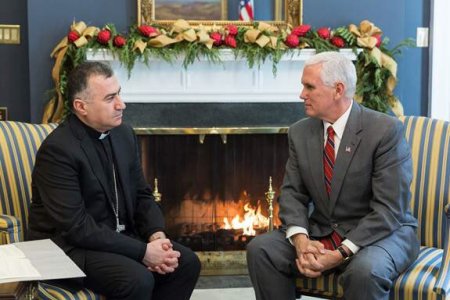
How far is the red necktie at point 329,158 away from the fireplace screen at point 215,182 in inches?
56.5

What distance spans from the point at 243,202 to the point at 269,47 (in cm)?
93

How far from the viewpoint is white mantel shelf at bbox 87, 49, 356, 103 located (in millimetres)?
4277

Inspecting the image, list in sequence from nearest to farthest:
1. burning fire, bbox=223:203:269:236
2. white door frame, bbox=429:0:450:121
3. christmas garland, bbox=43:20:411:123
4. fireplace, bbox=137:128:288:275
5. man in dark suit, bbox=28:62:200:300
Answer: man in dark suit, bbox=28:62:200:300 < christmas garland, bbox=43:20:411:123 < fireplace, bbox=137:128:288:275 < burning fire, bbox=223:203:269:236 < white door frame, bbox=429:0:450:121

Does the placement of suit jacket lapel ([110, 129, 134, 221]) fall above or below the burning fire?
above

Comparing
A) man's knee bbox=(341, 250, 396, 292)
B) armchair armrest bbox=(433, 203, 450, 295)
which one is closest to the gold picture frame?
armchair armrest bbox=(433, 203, 450, 295)

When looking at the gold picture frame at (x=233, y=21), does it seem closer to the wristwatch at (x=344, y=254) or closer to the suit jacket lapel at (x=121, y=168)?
the suit jacket lapel at (x=121, y=168)

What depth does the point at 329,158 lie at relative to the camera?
9.63 ft

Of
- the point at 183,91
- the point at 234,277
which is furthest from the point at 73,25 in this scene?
the point at 234,277

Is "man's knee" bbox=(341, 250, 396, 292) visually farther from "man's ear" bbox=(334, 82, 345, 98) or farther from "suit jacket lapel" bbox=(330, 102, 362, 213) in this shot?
"man's ear" bbox=(334, 82, 345, 98)

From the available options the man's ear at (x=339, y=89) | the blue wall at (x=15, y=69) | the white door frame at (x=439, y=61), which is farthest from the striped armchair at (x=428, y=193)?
the blue wall at (x=15, y=69)

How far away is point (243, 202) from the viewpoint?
4.48 metres

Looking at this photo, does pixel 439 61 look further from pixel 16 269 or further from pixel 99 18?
pixel 16 269

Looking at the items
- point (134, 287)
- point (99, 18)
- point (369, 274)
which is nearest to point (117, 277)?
point (134, 287)

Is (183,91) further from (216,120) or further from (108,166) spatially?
(108,166)
